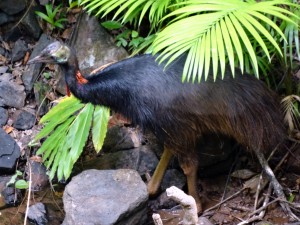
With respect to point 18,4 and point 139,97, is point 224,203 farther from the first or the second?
point 18,4

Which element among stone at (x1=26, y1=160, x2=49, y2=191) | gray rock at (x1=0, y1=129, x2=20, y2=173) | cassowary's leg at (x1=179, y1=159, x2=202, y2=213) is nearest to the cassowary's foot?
cassowary's leg at (x1=179, y1=159, x2=202, y2=213)

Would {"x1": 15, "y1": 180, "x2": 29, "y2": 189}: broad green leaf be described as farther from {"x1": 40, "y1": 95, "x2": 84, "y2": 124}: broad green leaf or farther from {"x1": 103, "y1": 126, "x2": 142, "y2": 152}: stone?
{"x1": 103, "y1": 126, "x2": 142, "y2": 152}: stone

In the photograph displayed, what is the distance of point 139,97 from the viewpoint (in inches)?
147

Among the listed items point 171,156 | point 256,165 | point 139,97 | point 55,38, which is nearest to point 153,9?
point 139,97

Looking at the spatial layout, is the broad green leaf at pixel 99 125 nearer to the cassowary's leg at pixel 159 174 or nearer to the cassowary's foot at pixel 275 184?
the cassowary's leg at pixel 159 174

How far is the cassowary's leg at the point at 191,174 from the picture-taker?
13.4 feet

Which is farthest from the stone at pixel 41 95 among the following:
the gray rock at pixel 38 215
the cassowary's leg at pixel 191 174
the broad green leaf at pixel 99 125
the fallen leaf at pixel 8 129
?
the cassowary's leg at pixel 191 174

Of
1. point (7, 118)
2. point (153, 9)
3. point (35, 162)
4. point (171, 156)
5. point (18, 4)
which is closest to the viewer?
point (153, 9)

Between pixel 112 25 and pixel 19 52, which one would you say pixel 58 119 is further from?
pixel 19 52

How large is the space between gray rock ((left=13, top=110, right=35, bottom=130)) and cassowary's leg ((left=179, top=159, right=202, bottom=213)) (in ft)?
5.34

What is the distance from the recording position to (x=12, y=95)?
A: 17.6 ft

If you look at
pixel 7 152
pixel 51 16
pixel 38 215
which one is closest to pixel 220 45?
pixel 38 215

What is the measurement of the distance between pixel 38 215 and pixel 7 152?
73 centimetres

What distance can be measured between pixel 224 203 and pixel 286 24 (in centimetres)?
129
